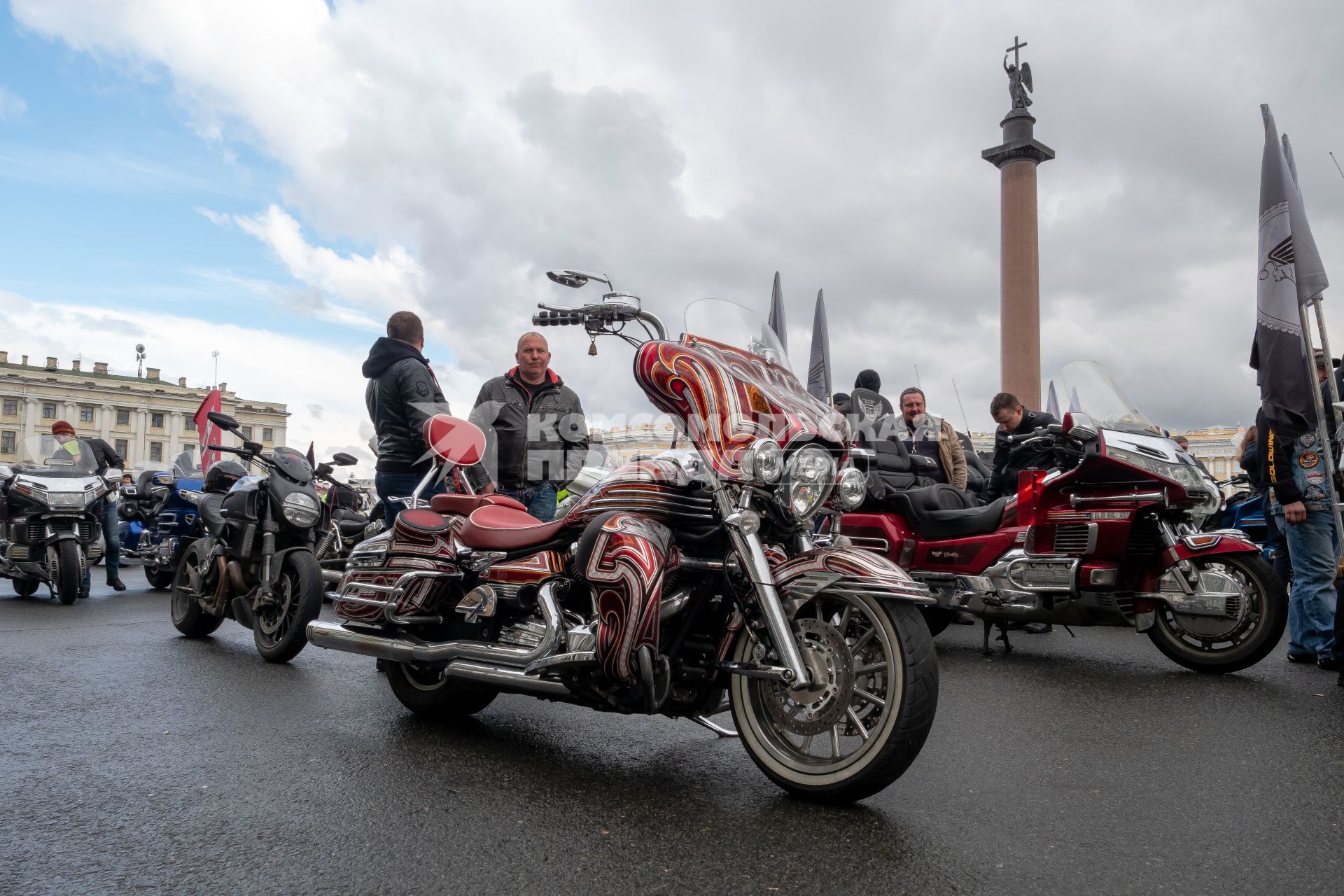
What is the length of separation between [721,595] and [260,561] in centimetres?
408

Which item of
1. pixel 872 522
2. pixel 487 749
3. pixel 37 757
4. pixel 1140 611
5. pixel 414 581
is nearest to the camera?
pixel 37 757

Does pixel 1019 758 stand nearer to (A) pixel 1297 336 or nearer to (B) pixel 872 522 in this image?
(B) pixel 872 522

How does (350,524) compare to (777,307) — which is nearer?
(350,524)

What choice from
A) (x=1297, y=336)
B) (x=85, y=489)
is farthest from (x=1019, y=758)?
(x=85, y=489)

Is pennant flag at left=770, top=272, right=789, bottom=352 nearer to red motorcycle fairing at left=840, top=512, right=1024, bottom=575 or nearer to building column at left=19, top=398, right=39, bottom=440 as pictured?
red motorcycle fairing at left=840, top=512, right=1024, bottom=575

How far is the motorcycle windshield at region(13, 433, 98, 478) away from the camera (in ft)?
33.2

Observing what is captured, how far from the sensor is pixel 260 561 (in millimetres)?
6492

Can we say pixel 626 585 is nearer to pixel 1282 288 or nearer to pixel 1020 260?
pixel 1282 288

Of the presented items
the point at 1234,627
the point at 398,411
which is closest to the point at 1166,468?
the point at 1234,627

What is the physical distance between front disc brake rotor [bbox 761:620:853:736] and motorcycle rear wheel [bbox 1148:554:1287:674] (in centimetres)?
349

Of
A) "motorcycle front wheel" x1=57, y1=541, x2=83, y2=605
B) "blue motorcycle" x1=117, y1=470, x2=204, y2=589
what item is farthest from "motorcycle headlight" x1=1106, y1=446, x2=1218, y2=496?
"motorcycle front wheel" x1=57, y1=541, x2=83, y2=605

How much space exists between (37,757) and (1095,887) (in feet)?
12.0

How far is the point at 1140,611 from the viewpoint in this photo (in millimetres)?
5879

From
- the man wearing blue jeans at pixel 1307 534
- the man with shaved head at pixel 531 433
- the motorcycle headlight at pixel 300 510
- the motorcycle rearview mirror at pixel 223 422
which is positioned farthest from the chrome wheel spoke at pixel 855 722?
the motorcycle rearview mirror at pixel 223 422
